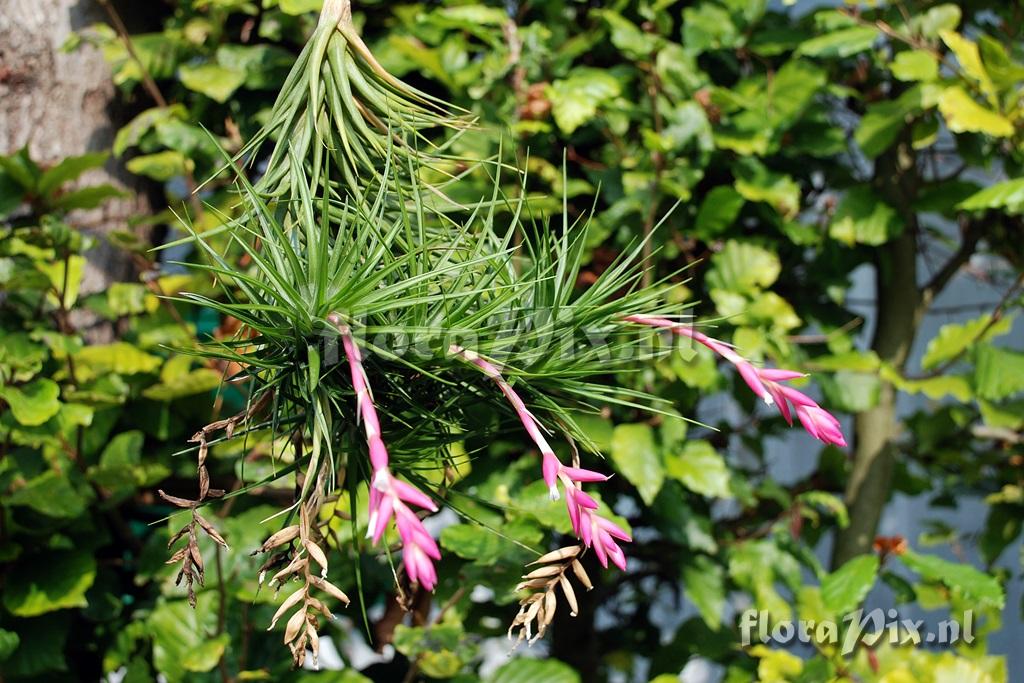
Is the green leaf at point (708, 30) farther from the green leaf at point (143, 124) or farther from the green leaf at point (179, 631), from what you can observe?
the green leaf at point (179, 631)

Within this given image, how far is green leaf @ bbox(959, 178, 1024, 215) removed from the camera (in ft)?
5.61

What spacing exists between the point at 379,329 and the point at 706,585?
1350 millimetres

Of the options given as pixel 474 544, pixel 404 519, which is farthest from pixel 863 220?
pixel 404 519

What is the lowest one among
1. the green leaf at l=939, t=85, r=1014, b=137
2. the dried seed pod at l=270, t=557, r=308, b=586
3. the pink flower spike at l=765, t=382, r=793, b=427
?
the dried seed pod at l=270, t=557, r=308, b=586

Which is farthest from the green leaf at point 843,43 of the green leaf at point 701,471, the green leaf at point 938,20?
the green leaf at point 701,471

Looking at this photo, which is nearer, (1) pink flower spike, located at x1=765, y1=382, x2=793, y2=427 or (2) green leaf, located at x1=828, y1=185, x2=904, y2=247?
(1) pink flower spike, located at x1=765, y1=382, x2=793, y2=427

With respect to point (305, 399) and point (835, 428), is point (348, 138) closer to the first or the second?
point (305, 399)

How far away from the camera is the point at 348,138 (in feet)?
3.13

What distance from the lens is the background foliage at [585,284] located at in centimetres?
168

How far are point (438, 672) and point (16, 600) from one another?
2.24ft

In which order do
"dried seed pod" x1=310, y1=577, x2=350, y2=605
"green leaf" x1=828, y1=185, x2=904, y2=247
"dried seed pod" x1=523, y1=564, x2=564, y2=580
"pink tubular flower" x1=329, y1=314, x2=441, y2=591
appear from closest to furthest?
"pink tubular flower" x1=329, y1=314, x2=441, y2=591, "dried seed pod" x1=310, y1=577, x2=350, y2=605, "dried seed pod" x1=523, y1=564, x2=564, y2=580, "green leaf" x1=828, y1=185, x2=904, y2=247

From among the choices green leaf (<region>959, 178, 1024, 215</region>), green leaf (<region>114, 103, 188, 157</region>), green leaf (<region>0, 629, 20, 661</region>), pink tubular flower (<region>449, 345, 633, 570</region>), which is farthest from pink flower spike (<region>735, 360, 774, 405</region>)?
green leaf (<region>114, 103, 188, 157</region>)

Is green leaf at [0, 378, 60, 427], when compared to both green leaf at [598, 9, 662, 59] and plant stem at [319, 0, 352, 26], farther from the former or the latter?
green leaf at [598, 9, 662, 59]

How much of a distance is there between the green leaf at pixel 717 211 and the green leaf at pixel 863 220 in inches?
9.7
